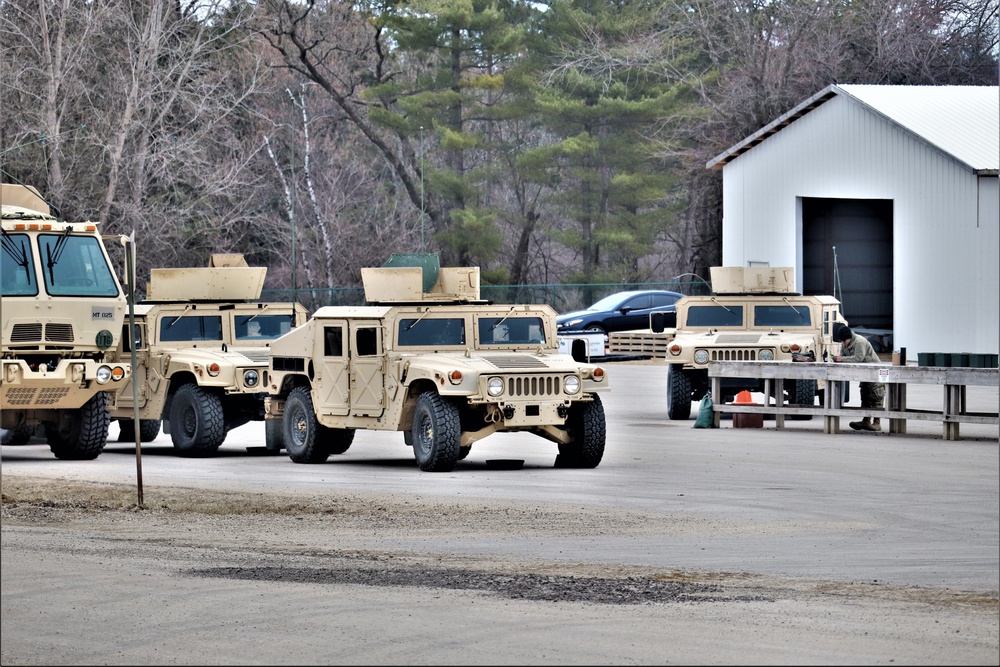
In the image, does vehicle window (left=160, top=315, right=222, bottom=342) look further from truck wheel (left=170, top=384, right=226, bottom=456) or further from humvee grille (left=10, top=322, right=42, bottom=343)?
humvee grille (left=10, top=322, right=42, bottom=343)

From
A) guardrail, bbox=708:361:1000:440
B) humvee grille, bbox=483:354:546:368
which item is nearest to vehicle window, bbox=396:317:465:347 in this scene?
humvee grille, bbox=483:354:546:368

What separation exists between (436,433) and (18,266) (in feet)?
17.8

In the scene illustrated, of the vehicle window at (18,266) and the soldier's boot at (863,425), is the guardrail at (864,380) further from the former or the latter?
the vehicle window at (18,266)

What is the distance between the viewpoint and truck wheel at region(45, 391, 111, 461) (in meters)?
19.1

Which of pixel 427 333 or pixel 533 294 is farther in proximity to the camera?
pixel 533 294

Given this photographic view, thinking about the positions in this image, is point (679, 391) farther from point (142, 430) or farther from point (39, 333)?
point (39, 333)

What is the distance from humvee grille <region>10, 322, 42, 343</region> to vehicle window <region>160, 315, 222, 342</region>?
2.76 meters

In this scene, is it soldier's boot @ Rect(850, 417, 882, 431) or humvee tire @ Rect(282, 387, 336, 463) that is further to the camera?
soldier's boot @ Rect(850, 417, 882, 431)

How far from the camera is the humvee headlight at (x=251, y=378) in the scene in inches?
781

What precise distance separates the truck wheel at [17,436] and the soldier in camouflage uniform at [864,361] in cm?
1064

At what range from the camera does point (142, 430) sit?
2206 centimetres

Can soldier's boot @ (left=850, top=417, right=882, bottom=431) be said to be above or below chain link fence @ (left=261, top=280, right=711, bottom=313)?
below

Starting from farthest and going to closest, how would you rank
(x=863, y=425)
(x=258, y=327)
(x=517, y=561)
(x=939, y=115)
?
(x=939, y=115) < (x=863, y=425) < (x=258, y=327) < (x=517, y=561)

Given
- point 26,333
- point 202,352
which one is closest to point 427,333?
point 202,352
